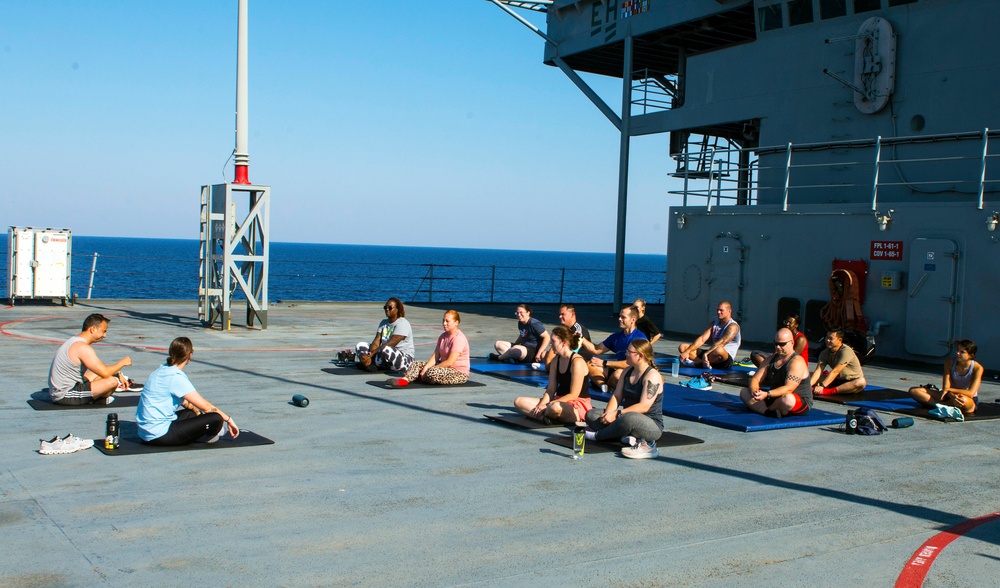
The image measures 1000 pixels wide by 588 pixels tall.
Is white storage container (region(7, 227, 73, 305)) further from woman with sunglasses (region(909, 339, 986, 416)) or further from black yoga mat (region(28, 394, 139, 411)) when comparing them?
woman with sunglasses (region(909, 339, 986, 416))

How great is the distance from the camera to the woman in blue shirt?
27.8 feet

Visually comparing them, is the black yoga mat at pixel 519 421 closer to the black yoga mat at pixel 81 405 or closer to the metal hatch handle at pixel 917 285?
the black yoga mat at pixel 81 405

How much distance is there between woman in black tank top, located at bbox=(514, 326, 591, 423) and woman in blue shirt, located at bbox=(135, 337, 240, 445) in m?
3.47

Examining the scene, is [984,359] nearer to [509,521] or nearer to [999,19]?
[999,19]

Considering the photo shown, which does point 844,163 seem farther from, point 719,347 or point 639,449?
point 639,449

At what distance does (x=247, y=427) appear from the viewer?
9992mm

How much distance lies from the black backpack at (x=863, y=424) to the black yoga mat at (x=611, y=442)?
193cm

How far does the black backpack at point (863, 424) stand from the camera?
10680 millimetres

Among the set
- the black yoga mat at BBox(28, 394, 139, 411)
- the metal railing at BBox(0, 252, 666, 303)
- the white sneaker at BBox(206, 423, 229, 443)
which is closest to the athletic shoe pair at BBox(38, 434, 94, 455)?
the white sneaker at BBox(206, 423, 229, 443)

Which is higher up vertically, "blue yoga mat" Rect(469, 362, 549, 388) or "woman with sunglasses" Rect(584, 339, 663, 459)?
"woman with sunglasses" Rect(584, 339, 663, 459)

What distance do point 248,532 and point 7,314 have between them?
1907cm

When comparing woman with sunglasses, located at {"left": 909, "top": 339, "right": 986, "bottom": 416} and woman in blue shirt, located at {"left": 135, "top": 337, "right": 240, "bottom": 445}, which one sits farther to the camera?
woman with sunglasses, located at {"left": 909, "top": 339, "right": 986, "bottom": 416}

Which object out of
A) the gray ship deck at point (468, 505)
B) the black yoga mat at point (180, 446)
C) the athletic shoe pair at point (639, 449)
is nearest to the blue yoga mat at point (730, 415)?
the gray ship deck at point (468, 505)

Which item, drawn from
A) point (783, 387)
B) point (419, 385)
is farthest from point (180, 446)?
point (783, 387)
